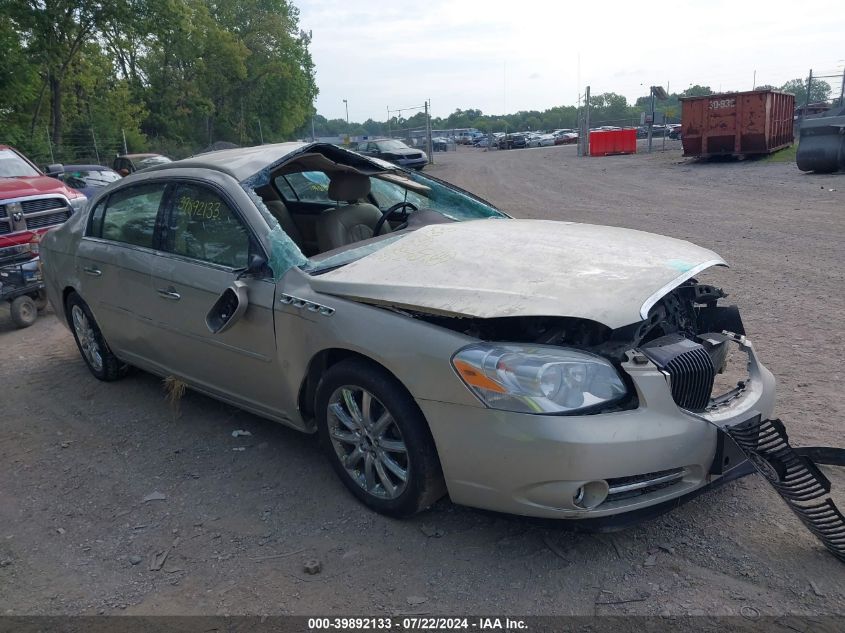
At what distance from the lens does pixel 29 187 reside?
8594mm

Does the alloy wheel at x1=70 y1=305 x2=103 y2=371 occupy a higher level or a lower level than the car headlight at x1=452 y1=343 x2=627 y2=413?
lower

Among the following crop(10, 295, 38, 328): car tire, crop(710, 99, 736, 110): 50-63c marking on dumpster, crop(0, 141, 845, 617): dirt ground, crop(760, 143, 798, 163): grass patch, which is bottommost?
crop(0, 141, 845, 617): dirt ground

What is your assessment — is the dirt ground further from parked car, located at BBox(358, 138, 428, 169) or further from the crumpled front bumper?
parked car, located at BBox(358, 138, 428, 169)

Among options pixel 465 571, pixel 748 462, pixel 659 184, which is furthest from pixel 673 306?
pixel 659 184

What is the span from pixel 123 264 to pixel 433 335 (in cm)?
267

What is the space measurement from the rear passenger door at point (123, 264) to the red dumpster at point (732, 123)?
22.4 meters

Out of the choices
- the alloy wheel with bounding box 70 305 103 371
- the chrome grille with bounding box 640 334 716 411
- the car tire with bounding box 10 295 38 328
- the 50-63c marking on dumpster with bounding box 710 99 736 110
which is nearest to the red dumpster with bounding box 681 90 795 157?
the 50-63c marking on dumpster with bounding box 710 99 736 110

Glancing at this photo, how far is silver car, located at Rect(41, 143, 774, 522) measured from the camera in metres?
2.79

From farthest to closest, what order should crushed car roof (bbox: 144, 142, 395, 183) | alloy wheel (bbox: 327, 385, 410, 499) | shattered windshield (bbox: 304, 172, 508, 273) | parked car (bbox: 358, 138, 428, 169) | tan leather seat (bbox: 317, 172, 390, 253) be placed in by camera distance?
parked car (bbox: 358, 138, 428, 169)
shattered windshield (bbox: 304, 172, 508, 273)
tan leather seat (bbox: 317, 172, 390, 253)
crushed car roof (bbox: 144, 142, 395, 183)
alloy wheel (bbox: 327, 385, 410, 499)

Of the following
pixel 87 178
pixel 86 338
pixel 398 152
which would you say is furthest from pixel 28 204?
pixel 398 152

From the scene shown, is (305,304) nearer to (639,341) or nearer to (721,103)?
(639,341)

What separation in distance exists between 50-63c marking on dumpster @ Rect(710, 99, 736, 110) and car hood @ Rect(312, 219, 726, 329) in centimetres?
2184

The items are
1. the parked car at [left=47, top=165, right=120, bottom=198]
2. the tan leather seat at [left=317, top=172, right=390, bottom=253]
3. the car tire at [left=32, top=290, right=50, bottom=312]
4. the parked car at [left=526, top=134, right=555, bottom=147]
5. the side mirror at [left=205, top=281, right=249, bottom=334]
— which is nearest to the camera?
the side mirror at [left=205, top=281, right=249, bottom=334]

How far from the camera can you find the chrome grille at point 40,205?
8.40 metres
